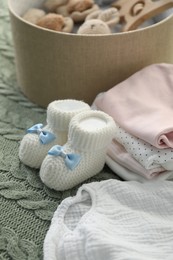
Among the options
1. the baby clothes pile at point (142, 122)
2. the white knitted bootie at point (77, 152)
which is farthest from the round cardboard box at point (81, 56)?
the white knitted bootie at point (77, 152)

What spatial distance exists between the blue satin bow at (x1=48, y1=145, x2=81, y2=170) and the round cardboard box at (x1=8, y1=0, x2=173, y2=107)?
0.23 m

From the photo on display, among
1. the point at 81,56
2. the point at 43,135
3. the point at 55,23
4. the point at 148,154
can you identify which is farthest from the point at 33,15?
the point at 148,154

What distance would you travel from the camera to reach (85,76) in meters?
0.94

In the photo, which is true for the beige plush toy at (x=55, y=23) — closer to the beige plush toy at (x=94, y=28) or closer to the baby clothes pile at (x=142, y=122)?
the beige plush toy at (x=94, y=28)

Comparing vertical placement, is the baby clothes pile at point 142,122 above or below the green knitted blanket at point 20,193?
above

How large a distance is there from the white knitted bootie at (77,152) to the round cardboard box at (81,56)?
16 centimetres

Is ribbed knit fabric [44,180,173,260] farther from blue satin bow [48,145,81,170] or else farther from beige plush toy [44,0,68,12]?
beige plush toy [44,0,68,12]

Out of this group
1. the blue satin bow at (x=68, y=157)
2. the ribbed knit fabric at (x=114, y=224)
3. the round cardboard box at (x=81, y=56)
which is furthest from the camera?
the round cardboard box at (x=81, y=56)

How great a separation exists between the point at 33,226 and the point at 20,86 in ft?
1.43

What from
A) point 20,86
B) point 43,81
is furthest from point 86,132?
point 20,86

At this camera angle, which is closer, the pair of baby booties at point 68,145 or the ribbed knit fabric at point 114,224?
the ribbed knit fabric at point 114,224

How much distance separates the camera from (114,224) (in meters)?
0.70

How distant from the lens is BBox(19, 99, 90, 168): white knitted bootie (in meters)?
0.82

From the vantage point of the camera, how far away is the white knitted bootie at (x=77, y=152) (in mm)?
766
